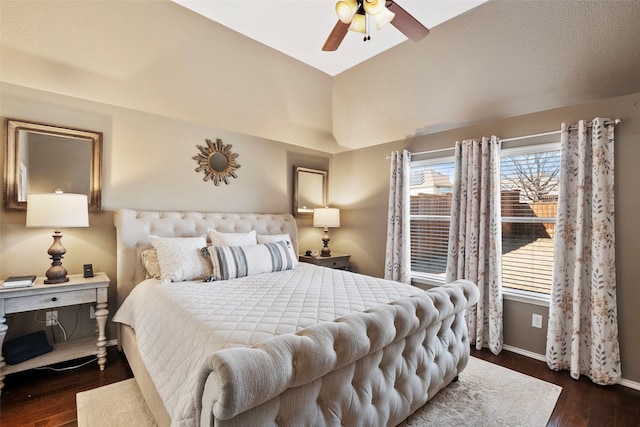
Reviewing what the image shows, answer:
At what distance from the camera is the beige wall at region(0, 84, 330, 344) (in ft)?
8.14

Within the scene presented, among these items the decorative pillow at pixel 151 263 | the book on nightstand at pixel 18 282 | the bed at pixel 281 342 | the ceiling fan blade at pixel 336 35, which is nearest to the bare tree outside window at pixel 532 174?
the bed at pixel 281 342

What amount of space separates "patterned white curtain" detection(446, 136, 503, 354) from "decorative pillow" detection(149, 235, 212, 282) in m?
2.74

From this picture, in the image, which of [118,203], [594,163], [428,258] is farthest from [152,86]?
[594,163]

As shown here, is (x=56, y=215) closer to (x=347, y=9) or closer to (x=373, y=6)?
(x=347, y=9)

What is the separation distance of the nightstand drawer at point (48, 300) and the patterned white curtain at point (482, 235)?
3.65 meters

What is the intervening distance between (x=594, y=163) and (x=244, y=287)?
314 centimetres

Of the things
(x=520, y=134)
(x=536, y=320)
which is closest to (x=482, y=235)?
(x=536, y=320)

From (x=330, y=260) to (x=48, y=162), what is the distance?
10.6ft

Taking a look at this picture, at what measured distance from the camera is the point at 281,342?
1130mm

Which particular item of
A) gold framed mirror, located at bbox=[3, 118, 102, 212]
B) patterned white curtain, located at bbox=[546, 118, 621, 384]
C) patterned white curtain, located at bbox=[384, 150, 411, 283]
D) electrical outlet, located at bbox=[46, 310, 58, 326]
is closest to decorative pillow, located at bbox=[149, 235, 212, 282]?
gold framed mirror, located at bbox=[3, 118, 102, 212]

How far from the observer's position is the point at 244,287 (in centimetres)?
237

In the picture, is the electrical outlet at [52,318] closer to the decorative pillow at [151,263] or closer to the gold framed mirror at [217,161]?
the decorative pillow at [151,263]

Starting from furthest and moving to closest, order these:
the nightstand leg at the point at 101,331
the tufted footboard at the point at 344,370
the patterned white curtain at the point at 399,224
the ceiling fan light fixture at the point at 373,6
Answer: 1. the patterned white curtain at the point at 399,224
2. the nightstand leg at the point at 101,331
3. the ceiling fan light fixture at the point at 373,6
4. the tufted footboard at the point at 344,370

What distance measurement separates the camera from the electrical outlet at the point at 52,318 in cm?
257
